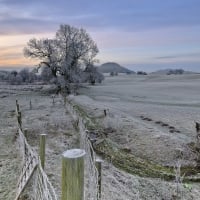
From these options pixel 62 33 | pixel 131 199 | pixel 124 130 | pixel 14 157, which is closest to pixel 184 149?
pixel 124 130

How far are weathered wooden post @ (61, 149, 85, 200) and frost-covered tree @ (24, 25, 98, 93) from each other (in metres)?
48.8

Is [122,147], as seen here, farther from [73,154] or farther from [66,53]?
[66,53]

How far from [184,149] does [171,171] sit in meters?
2.62

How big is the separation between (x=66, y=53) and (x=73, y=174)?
54541 millimetres

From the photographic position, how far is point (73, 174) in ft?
7.73

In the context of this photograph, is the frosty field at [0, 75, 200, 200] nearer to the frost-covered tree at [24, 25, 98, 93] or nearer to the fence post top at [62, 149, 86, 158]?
the fence post top at [62, 149, 86, 158]

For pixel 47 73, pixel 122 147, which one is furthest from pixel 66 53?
pixel 122 147

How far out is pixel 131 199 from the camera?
856 cm

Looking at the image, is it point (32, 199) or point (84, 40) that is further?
point (84, 40)

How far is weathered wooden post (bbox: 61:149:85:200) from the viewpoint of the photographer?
2326 millimetres

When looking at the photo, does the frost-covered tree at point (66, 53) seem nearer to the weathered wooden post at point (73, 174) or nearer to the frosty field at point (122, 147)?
the frosty field at point (122, 147)

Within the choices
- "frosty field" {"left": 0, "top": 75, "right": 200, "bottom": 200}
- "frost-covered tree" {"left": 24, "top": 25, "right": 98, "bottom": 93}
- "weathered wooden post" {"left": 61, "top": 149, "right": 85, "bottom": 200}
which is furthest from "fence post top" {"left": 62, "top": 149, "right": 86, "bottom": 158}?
"frost-covered tree" {"left": 24, "top": 25, "right": 98, "bottom": 93}

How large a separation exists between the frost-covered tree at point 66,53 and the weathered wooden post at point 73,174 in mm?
48783

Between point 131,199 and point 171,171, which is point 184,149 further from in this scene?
point 131,199
